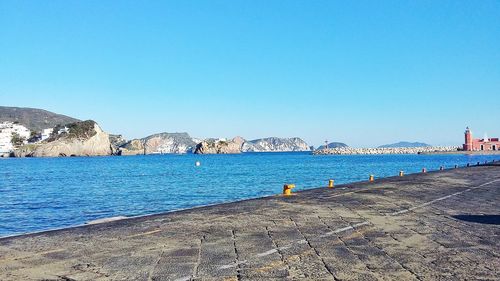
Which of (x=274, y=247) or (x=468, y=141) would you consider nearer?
(x=274, y=247)

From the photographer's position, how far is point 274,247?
911cm

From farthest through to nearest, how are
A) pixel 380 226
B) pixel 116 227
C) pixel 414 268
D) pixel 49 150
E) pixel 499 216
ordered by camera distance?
pixel 49 150
pixel 499 216
pixel 116 227
pixel 380 226
pixel 414 268

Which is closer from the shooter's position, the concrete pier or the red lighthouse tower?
the concrete pier

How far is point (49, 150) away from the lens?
19538 cm

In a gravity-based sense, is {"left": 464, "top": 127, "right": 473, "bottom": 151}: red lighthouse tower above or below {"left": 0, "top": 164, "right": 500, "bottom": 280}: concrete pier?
above

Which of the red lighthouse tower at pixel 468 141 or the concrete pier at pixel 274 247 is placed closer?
the concrete pier at pixel 274 247

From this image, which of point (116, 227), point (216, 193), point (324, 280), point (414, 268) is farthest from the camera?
point (216, 193)

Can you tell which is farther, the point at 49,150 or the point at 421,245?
the point at 49,150

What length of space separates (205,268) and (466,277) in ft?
13.0

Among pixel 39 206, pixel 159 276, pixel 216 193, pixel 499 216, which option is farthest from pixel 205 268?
pixel 216 193

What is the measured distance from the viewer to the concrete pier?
7.26 meters

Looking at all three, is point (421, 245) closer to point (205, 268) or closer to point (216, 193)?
point (205, 268)

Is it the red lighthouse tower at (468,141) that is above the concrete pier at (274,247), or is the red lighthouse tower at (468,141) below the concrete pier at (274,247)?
above

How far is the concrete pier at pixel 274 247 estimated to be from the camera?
7.26 metres
